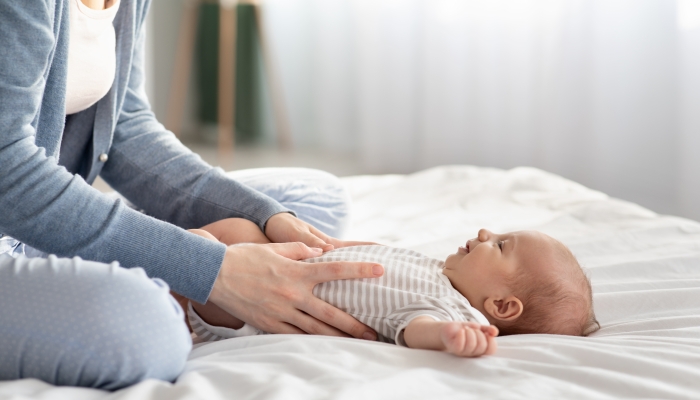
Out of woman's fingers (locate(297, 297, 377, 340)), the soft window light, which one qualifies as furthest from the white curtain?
woman's fingers (locate(297, 297, 377, 340))

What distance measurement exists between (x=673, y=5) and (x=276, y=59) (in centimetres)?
239

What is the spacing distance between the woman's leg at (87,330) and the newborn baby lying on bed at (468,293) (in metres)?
0.23

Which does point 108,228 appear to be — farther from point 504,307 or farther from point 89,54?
point 504,307

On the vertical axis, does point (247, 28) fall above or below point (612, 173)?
above

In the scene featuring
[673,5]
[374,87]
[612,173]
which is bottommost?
[612,173]

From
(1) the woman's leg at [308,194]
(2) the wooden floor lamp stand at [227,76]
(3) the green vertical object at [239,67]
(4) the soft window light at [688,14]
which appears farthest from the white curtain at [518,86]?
(1) the woman's leg at [308,194]

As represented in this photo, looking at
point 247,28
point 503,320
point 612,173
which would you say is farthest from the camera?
point 247,28

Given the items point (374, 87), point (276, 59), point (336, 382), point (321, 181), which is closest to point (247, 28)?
point (276, 59)

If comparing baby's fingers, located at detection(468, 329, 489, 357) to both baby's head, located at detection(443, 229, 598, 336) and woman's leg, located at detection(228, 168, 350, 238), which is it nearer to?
baby's head, located at detection(443, 229, 598, 336)

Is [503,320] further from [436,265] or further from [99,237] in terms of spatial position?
[99,237]

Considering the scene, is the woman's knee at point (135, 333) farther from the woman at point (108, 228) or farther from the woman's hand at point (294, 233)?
the woman's hand at point (294, 233)

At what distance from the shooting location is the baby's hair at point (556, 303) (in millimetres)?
992

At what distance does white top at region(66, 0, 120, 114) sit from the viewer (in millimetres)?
1098

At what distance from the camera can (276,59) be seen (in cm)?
446
